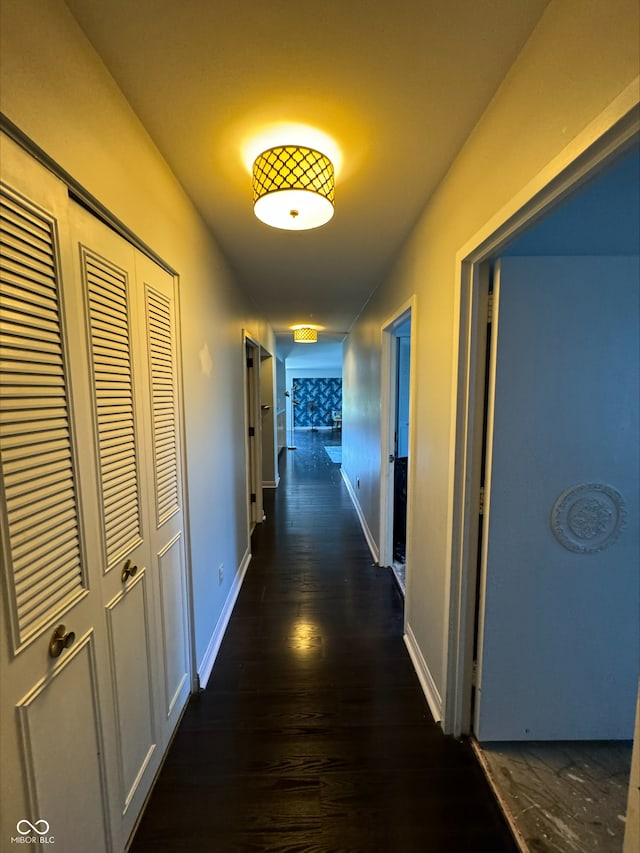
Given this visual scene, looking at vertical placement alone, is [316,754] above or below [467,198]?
below

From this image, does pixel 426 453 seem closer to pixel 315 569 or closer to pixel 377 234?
pixel 377 234

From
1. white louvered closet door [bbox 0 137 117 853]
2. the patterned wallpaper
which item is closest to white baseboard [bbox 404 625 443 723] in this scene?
white louvered closet door [bbox 0 137 117 853]

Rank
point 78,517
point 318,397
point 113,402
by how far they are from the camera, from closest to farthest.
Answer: point 78,517
point 113,402
point 318,397

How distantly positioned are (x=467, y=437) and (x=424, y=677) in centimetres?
133

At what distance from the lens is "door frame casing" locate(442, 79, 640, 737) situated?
3.60 ft

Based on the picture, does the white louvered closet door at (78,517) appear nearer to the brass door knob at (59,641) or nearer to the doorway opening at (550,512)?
the brass door knob at (59,641)

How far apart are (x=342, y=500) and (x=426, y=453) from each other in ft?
10.5

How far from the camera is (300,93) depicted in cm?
106

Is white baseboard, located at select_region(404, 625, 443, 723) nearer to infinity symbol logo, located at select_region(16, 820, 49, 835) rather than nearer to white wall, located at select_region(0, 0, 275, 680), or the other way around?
white wall, located at select_region(0, 0, 275, 680)

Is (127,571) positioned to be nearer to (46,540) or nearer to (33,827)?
(46,540)

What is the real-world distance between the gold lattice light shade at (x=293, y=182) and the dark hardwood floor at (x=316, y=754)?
221 centimetres

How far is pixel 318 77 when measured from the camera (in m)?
1.01

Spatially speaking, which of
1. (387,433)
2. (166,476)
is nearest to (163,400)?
(166,476)

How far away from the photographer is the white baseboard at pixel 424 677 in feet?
5.38
